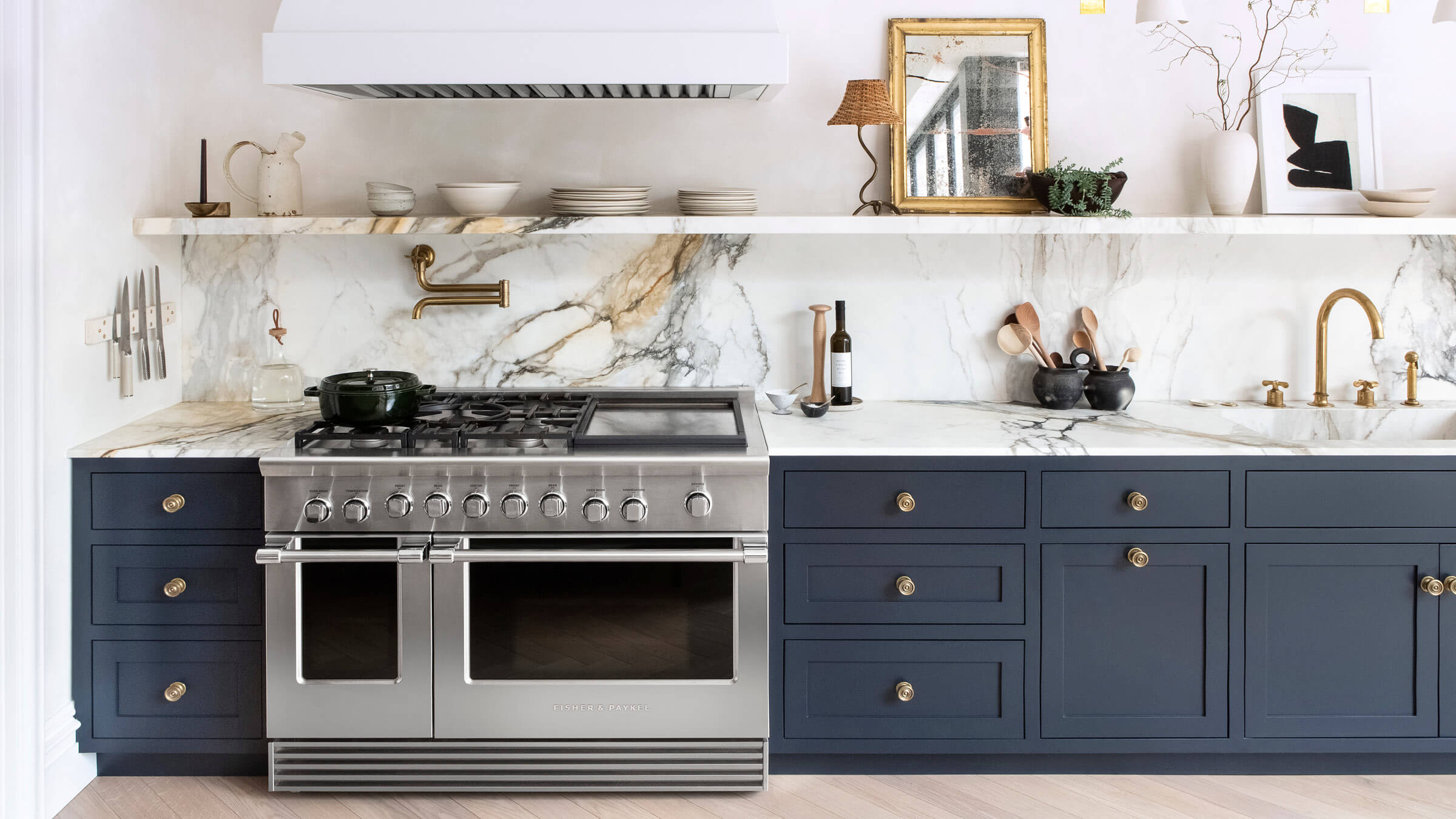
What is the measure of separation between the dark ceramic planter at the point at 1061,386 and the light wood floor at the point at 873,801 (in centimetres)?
98

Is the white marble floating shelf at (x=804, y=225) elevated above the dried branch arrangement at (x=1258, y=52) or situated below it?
below

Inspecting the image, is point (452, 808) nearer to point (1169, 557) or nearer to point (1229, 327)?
point (1169, 557)

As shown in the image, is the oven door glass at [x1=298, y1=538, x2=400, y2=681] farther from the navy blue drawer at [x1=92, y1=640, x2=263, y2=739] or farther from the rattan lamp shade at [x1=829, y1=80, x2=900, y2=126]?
the rattan lamp shade at [x1=829, y1=80, x2=900, y2=126]

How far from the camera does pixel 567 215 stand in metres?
2.75

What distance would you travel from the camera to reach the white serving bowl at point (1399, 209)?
276 cm

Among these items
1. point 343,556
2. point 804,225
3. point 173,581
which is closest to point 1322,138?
point 804,225

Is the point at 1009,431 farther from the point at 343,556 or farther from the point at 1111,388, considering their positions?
the point at 343,556

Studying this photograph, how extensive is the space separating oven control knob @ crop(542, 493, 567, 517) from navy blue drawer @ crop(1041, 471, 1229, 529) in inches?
43.1

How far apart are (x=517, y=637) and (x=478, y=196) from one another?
1.14 metres

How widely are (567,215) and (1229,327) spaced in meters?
1.90

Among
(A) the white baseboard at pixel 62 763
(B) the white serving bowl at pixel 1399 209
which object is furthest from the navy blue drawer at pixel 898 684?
(A) the white baseboard at pixel 62 763

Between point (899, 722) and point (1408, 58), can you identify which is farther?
point (1408, 58)

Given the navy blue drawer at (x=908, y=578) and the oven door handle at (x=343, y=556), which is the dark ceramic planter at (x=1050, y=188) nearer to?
the navy blue drawer at (x=908, y=578)

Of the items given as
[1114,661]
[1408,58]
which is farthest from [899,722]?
[1408,58]
